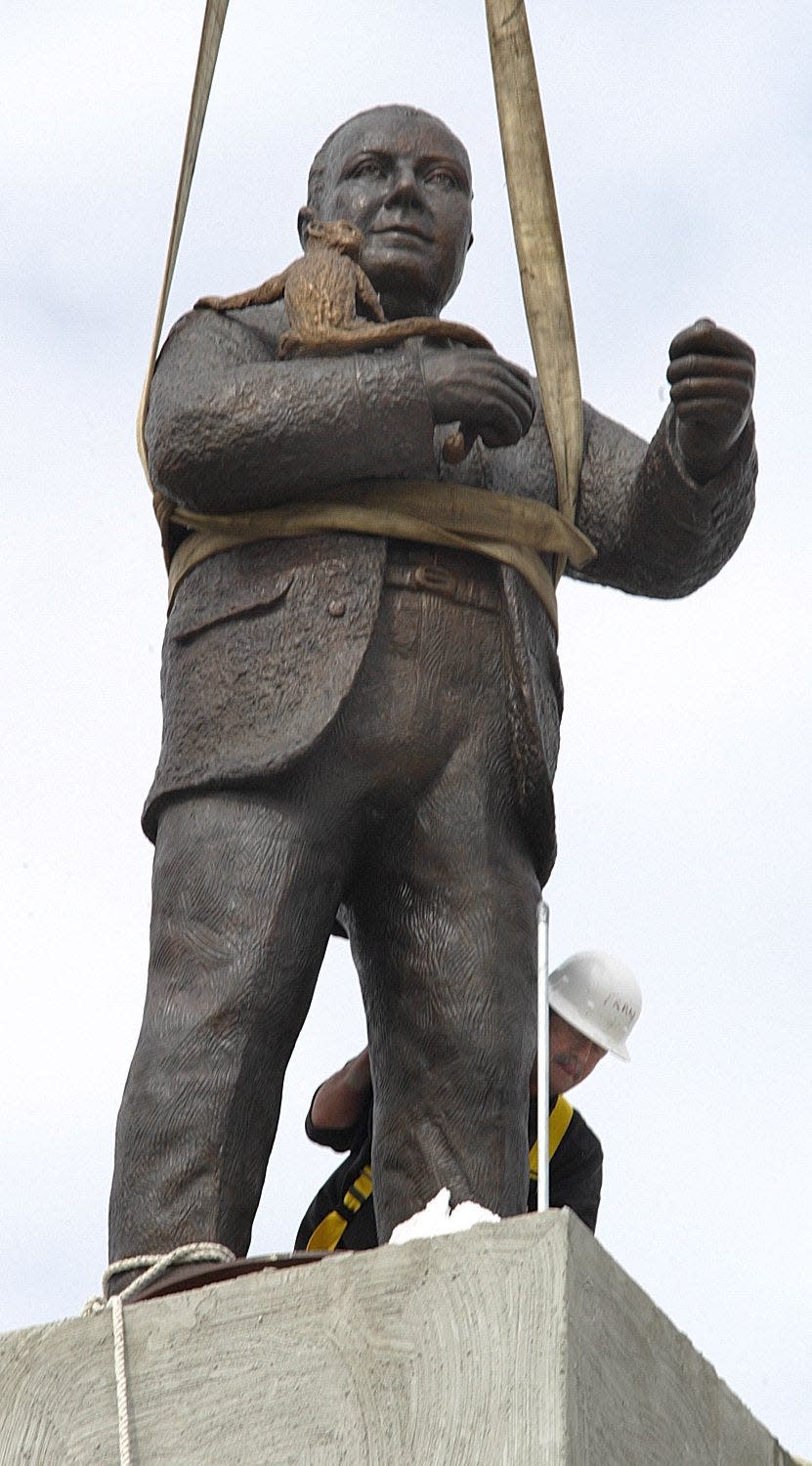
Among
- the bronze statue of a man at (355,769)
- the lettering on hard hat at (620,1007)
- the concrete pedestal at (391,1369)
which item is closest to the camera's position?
the concrete pedestal at (391,1369)

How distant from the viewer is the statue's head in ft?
18.7

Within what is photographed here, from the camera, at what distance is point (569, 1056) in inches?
262

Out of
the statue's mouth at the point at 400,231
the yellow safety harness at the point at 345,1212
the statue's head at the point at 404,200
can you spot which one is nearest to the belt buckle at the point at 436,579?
the statue's head at the point at 404,200

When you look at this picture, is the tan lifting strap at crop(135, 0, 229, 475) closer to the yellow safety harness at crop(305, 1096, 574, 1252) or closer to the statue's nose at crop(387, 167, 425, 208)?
the statue's nose at crop(387, 167, 425, 208)

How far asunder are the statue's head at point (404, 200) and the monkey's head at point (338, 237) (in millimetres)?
37

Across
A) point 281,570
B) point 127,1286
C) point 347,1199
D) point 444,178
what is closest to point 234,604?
point 281,570

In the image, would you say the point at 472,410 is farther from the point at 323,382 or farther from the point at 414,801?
the point at 414,801

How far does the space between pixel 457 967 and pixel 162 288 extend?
1.57 m

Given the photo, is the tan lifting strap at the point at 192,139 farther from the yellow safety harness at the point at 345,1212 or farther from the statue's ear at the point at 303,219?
the yellow safety harness at the point at 345,1212

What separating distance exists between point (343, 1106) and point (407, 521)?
4.65 feet

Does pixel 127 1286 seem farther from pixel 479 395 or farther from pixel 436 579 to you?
pixel 479 395

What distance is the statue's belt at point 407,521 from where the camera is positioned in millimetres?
5340

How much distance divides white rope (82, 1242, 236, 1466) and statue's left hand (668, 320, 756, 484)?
1.85 m

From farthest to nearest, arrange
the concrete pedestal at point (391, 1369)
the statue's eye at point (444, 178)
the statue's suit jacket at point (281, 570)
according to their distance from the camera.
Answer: the statue's eye at point (444, 178) < the statue's suit jacket at point (281, 570) < the concrete pedestal at point (391, 1369)
